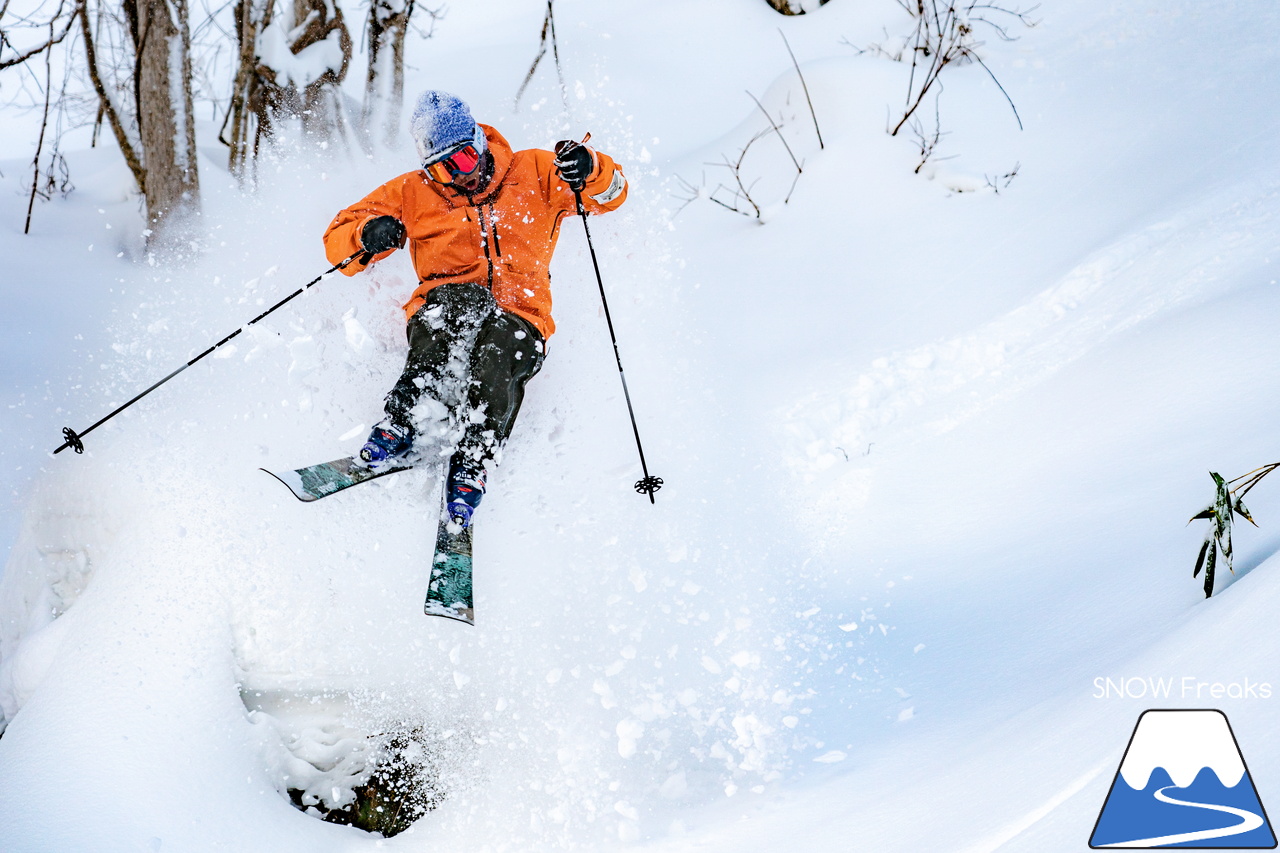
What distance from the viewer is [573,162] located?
2848 mm

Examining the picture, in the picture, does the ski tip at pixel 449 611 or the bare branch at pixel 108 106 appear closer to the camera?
the ski tip at pixel 449 611

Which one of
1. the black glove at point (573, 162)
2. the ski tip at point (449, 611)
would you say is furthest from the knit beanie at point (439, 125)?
the ski tip at point (449, 611)

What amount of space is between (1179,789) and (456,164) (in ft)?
9.07

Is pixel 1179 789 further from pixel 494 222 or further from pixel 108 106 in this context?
pixel 108 106

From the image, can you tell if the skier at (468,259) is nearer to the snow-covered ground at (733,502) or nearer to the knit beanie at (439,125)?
the knit beanie at (439,125)

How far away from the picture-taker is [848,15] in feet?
18.4

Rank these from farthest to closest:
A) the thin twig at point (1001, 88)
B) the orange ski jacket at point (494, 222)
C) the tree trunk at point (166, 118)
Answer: the thin twig at point (1001, 88) < the tree trunk at point (166, 118) < the orange ski jacket at point (494, 222)

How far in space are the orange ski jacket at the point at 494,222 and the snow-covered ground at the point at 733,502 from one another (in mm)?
524

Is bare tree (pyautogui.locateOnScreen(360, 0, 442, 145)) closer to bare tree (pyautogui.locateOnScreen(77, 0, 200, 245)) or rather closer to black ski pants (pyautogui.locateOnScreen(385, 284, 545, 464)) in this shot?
bare tree (pyautogui.locateOnScreen(77, 0, 200, 245))

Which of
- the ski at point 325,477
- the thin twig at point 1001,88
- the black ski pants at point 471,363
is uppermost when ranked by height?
the thin twig at point 1001,88

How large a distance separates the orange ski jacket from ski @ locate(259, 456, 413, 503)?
65 centimetres

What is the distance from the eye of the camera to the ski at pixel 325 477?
2.65 metres

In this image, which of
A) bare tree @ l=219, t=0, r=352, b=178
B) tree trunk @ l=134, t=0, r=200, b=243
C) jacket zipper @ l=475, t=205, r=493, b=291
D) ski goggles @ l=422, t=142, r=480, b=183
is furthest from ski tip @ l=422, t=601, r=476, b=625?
bare tree @ l=219, t=0, r=352, b=178

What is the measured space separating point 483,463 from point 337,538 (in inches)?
28.9
